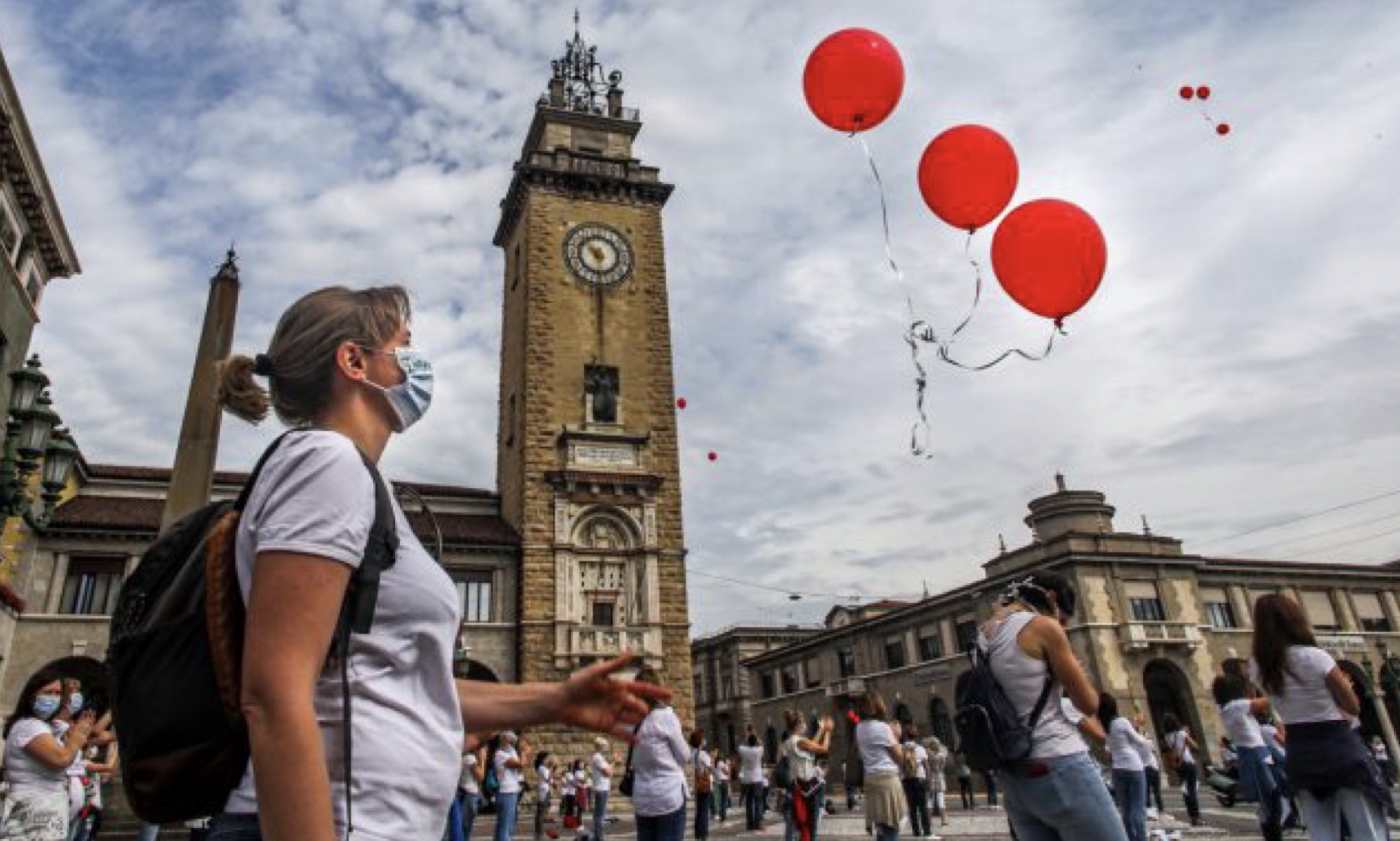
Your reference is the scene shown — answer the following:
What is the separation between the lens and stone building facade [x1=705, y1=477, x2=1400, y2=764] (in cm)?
3391

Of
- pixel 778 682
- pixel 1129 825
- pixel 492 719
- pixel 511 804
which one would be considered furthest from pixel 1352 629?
pixel 492 719

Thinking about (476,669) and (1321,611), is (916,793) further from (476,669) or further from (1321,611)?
(1321,611)

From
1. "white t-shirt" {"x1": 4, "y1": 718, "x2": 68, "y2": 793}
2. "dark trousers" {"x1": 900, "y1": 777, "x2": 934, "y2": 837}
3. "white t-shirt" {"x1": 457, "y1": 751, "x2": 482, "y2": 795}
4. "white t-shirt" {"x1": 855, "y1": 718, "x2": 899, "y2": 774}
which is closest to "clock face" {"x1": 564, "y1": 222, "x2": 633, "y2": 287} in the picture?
"dark trousers" {"x1": 900, "y1": 777, "x2": 934, "y2": 837}

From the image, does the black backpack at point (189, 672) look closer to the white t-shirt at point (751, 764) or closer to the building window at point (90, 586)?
the white t-shirt at point (751, 764)

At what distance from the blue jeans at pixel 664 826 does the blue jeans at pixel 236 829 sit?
5.90 m

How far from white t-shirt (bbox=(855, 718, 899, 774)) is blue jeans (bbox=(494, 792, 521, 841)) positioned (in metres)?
5.48

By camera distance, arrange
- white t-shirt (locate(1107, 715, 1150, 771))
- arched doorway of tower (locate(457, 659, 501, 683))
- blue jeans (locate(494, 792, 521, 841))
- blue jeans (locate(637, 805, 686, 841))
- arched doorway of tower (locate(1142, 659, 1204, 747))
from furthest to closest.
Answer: arched doorway of tower (locate(1142, 659, 1204, 747)) < arched doorway of tower (locate(457, 659, 501, 683)) < blue jeans (locate(494, 792, 521, 841)) < white t-shirt (locate(1107, 715, 1150, 771)) < blue jeans (locate(637, 805, 686, 841))

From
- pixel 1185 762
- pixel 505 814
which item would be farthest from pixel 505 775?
pixel 1185 762

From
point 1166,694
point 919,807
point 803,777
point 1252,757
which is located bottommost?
point 919,807

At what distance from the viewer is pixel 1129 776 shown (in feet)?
32.8

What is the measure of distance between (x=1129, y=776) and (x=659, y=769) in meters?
6.25

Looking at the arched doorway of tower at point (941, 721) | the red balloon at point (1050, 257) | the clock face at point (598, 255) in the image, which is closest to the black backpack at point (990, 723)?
the red balloon at point (1050, 257)

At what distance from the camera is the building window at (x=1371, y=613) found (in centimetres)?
3928

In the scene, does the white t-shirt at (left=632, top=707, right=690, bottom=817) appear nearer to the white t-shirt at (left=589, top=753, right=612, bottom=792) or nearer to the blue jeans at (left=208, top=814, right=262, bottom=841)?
the blue jeans at (left=208, top=814, right=262, bottom=841)
